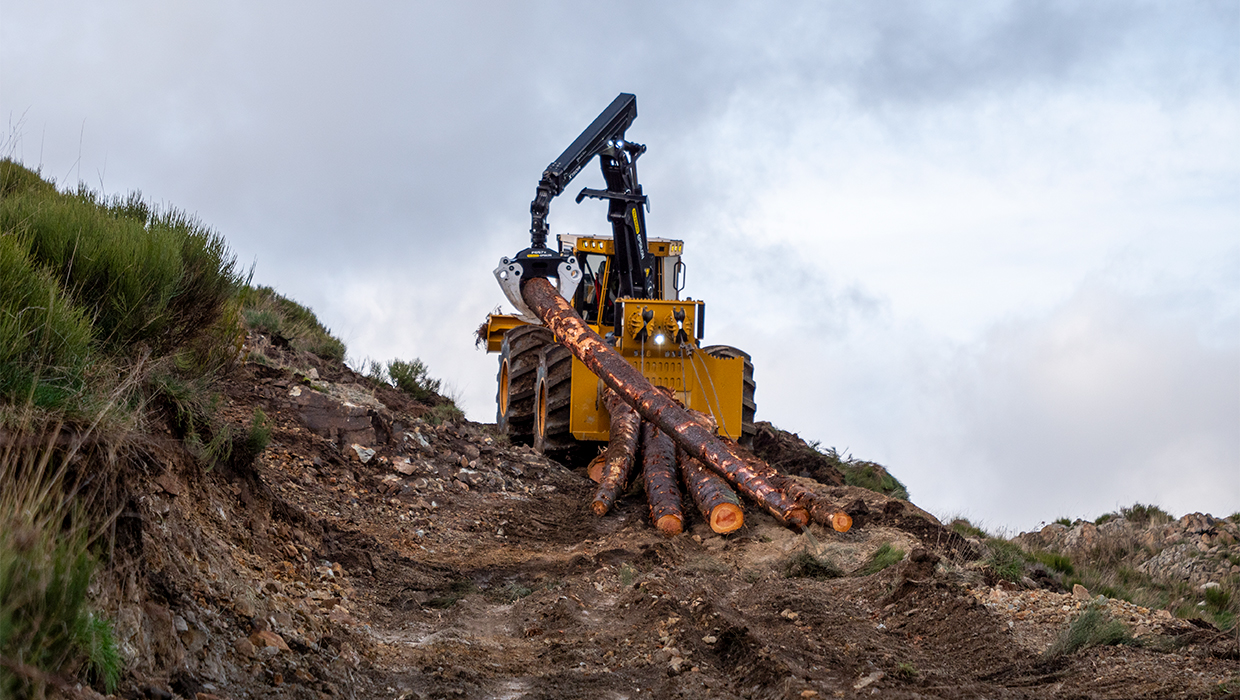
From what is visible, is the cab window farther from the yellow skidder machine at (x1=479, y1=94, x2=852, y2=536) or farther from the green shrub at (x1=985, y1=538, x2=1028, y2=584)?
the green shrub at (x1=985, y1=538, x2=1028, y2=584)

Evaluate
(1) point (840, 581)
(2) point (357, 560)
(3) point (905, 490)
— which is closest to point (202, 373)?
(2) point (357, 560)

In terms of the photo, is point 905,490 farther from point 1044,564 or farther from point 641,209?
point 1044,564

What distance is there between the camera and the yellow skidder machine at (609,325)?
40.0 feet

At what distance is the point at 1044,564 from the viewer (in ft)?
30.3

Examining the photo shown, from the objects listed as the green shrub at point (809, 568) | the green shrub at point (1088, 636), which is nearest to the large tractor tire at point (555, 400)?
the green shrub at point (809, 568)

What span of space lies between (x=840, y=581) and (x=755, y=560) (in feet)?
3.25

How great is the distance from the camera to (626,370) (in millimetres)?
10633

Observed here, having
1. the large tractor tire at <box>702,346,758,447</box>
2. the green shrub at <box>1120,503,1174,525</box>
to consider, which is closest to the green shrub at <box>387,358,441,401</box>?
the large tractor tire at <box>702,346,758,447</box>

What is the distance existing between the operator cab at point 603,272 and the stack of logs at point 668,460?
3304 mm

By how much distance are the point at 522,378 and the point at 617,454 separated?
10.5 feet

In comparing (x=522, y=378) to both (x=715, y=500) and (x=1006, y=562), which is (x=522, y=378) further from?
(x=1006, y=562)

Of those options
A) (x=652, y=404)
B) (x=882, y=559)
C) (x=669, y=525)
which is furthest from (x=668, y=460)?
(x=882, y=559)

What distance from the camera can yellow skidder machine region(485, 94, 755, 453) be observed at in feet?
40.0

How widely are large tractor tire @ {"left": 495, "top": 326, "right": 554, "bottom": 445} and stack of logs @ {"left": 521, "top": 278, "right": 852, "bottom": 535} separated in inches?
81.1
